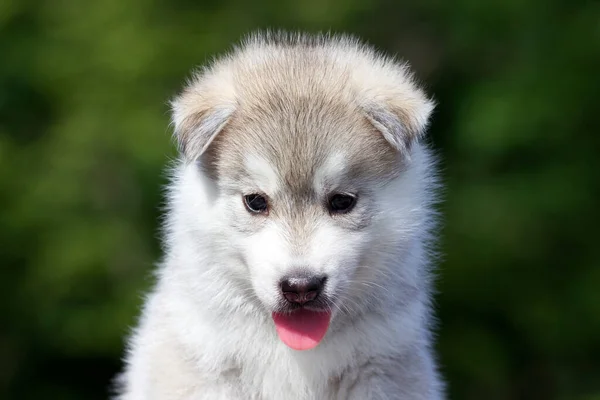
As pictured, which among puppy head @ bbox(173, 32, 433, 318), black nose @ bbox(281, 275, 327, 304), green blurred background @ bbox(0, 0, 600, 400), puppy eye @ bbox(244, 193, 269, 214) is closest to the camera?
black nose @ bbox(281, 275, 327, 304)

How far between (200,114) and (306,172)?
1.67 ft

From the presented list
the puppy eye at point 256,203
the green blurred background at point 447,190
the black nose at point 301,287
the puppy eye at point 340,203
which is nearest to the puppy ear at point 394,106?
the puppy eye at point 340,203

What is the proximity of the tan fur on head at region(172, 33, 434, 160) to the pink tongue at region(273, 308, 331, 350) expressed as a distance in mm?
685

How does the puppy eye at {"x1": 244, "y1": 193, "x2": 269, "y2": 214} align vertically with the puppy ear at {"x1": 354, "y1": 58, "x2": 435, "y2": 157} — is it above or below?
below

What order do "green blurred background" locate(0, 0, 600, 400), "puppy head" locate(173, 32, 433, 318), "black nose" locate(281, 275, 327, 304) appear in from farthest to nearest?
"green blurred background" locate(0, 0, 600, 400) < "puppy head" locate(173, 32, 433, 318) < "black nose" locate(281, 275, 327, 304)

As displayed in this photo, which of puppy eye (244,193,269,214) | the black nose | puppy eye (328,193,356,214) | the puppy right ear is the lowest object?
the black nose

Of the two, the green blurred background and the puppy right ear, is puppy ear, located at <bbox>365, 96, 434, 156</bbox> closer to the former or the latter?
the puppy right ear

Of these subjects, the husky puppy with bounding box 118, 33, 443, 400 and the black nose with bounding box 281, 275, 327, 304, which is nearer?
the black nose with bounding box 281, 275, 327, 304

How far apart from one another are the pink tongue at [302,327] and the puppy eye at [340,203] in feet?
1.23

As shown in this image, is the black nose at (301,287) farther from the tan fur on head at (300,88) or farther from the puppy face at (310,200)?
the tan fur on head at (300,88)

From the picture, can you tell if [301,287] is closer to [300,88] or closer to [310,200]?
[310,200]

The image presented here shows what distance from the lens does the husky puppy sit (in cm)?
366

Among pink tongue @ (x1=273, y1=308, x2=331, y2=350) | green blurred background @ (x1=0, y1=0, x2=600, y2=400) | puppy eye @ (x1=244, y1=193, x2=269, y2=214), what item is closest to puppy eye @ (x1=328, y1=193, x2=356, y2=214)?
puppy eye @ (x1=244, y1=193, x2=269, y2=214)

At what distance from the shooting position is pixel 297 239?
3596mm
